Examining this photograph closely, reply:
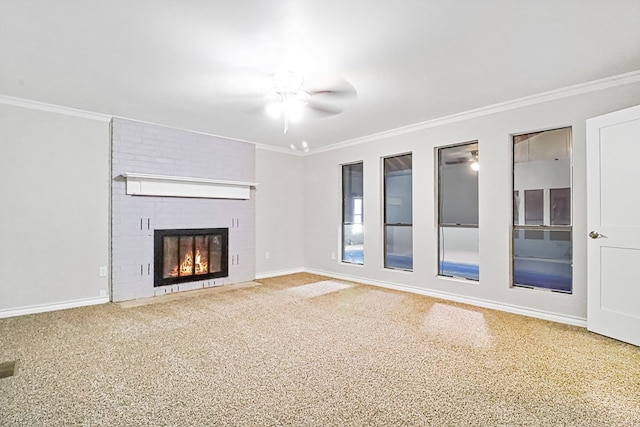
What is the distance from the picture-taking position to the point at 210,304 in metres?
4.23

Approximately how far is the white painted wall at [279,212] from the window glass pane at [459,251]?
2775mm

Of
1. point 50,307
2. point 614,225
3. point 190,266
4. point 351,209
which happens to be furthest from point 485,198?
point 50,307

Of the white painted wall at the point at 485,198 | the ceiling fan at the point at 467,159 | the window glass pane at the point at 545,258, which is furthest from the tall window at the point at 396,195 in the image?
the window glass pane at the point at 545,258

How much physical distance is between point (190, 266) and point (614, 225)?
5181 millimetres

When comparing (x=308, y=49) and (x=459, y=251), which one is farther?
(x=459, y=251)

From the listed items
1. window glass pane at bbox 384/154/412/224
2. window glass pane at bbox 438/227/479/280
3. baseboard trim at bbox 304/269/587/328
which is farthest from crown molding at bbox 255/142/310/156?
window glass pane at bbox 438/227/479/280

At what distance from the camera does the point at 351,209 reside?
20.3 feet

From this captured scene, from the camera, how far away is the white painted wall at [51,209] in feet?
12.2

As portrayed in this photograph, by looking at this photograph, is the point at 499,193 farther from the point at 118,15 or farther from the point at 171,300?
the point at 171,300

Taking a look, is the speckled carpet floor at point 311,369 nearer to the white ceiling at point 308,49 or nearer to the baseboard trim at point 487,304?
the baseboard trim at point 487,304

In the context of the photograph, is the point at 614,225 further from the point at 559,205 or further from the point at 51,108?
the point at 51,108

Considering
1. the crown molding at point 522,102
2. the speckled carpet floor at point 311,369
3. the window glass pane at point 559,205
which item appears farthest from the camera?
the window glass pane at point 559,205

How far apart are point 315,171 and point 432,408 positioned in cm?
499

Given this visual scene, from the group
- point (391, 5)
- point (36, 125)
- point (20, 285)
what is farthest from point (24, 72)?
point (391, 5)
